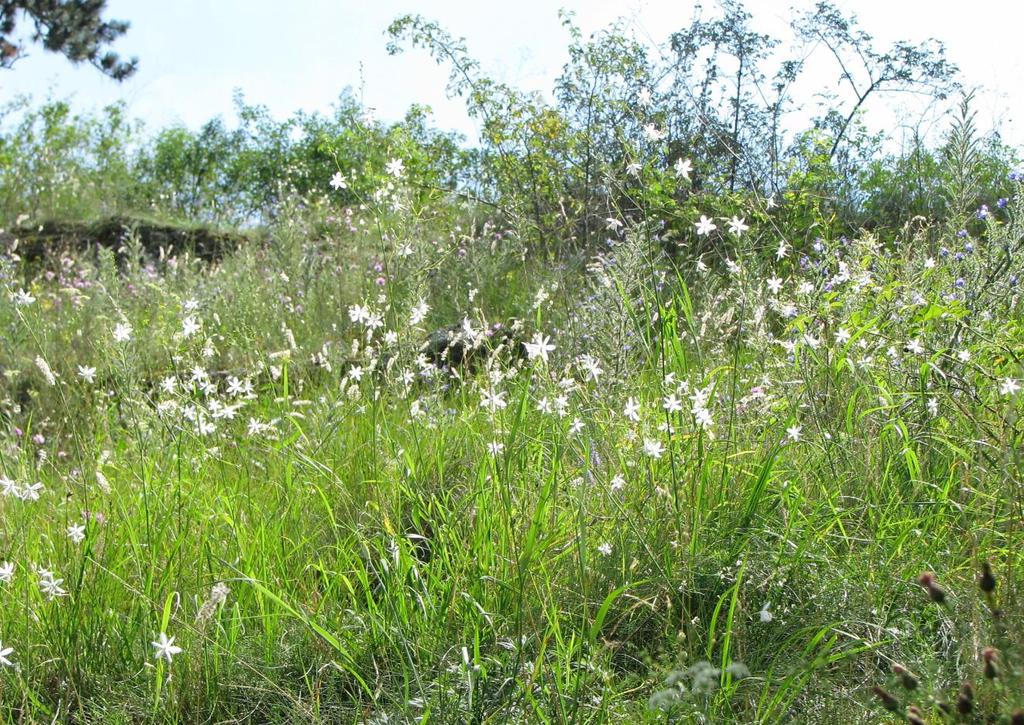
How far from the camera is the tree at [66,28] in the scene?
11453 millimetres

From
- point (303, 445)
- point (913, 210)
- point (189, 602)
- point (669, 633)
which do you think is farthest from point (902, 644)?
point (913, 210)

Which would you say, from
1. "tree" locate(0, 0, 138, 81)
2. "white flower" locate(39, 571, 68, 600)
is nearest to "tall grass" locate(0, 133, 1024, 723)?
"white flower" locate(39, 571, 68, 600)

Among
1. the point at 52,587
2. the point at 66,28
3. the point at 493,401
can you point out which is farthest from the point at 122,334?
the point at 66,28

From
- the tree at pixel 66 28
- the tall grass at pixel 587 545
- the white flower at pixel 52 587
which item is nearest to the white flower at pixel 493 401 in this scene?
the tall grass at pixel 587 545

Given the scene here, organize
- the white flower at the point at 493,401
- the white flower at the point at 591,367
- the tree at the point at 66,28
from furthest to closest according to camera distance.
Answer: the tree at the point at 66,28
the white flower at the point at 591,367
the white flower at the point at 493,401

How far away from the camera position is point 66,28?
11.7m

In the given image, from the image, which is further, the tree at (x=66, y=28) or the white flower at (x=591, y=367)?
the tree at (x=66, y=28)

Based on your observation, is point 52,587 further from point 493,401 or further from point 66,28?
point 66,28

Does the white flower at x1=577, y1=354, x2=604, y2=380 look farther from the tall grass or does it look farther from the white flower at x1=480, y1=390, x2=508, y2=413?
the white flower at x1=480, y1=390, x2=508, y2=413

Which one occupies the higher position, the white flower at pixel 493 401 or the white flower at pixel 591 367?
the white flower at pixel 591 367

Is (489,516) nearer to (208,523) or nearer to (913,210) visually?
(208,523)

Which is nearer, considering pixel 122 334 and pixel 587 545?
pixel 587 545

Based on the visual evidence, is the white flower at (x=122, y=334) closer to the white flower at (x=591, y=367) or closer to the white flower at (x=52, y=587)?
the white flower at (x=52, y=587)

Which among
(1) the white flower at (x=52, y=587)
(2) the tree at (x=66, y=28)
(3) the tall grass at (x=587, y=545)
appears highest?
(2) the tree at (x=66, y=28)
